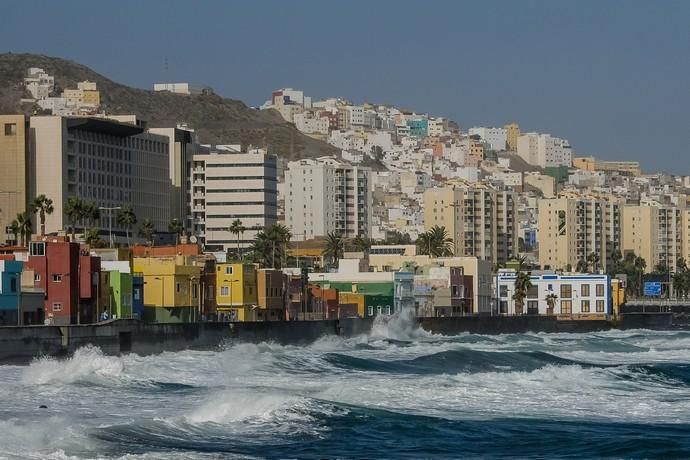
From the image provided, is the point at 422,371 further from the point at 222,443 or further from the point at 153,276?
the point at 222,443

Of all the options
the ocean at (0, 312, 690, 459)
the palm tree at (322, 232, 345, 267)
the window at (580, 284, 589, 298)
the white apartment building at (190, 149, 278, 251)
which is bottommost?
the ocean at (0, 312, 690, 459)

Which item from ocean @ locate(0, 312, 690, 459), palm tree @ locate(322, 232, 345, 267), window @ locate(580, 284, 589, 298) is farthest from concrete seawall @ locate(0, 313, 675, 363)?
palm tree @ locate(322, 232, 345, 267)

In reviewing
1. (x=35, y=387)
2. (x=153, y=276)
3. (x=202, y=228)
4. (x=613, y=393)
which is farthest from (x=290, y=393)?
(x=202, y=228)

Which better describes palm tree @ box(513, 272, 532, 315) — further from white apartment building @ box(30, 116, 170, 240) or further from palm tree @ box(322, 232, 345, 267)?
white apartment building @ box(30, 116, 170, 240)

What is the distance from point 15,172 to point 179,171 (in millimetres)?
37628

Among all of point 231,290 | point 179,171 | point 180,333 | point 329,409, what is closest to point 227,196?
point 179,171

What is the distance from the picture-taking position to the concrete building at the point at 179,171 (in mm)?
189750

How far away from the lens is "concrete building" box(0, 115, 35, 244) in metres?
157

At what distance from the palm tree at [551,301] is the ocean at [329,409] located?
250 ft

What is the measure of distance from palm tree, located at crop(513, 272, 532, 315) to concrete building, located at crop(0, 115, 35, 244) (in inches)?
1735

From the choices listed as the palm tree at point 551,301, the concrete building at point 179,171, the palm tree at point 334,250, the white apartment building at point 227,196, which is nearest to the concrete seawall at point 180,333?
the palm tree at point 551,301

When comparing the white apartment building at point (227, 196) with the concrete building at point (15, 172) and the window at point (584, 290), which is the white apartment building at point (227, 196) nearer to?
the concrete building at point (15, 172)

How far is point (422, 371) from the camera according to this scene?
72062 mm

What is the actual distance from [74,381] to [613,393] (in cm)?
1771
